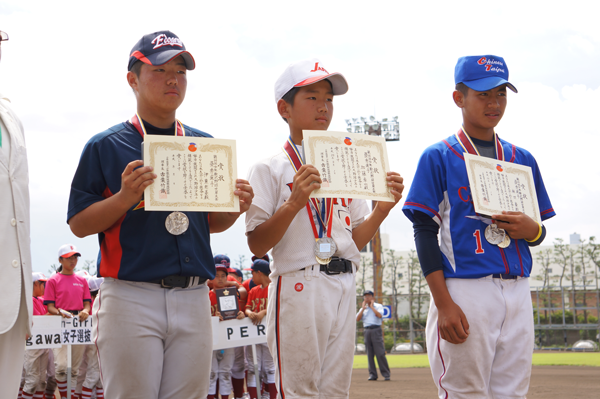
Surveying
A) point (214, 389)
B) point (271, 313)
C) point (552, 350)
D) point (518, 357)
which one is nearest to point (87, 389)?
point (214, 389)

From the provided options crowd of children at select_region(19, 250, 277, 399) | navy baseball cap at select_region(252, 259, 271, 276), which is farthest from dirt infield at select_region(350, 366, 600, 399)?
navy baseball cap at select_region(252, 259, 271, 276)

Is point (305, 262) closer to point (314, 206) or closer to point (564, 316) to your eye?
point (314, 206)

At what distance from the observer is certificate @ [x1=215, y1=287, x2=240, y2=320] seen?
29.3 feet

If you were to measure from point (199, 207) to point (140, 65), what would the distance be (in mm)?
820

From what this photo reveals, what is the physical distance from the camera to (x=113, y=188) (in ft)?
8.70

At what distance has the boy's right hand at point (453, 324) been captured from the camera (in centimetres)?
295

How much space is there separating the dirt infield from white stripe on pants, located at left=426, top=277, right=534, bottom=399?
7.71 meters

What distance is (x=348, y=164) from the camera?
3.07 m

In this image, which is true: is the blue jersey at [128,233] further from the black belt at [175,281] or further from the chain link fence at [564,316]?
the chain link fence at [564,316]

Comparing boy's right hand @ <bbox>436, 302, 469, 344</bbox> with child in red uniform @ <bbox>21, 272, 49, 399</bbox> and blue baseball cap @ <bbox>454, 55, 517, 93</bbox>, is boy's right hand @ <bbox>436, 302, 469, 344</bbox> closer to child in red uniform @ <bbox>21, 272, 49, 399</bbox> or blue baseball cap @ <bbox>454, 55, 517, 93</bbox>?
blue baseball cap @ <bbox>454, 55, 517, 93</bbox>

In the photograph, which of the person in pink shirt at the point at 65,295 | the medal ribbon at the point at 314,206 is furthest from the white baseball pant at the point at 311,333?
the person in pink shirt at the point at 65,295

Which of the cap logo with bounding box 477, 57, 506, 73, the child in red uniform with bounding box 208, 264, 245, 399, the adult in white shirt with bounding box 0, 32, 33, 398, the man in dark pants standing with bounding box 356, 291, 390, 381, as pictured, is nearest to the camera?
the adult in white shirt with bounding box 0, 32, 33, 398

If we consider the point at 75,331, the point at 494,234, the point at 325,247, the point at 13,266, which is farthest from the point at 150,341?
the point at 75,331

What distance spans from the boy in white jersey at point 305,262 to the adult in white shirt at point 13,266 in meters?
1.15
